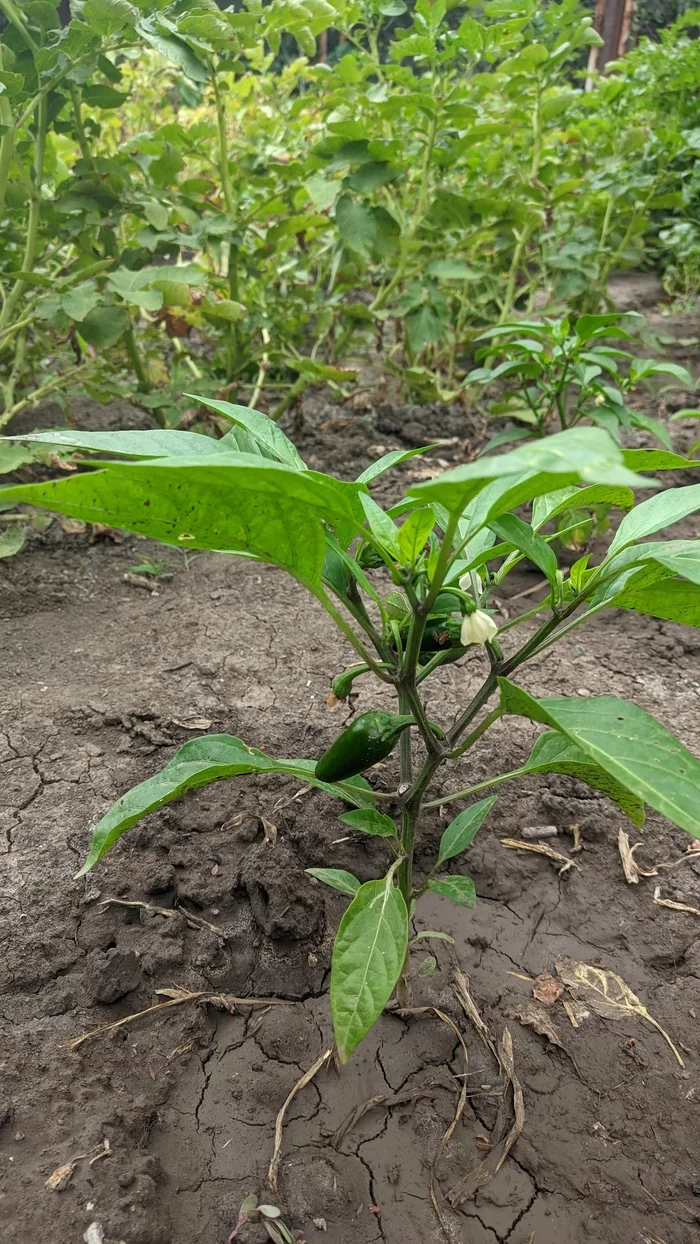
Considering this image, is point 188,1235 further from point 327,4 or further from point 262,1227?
point 327,4

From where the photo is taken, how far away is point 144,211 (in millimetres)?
2020

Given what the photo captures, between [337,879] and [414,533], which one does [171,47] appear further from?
[337,879]

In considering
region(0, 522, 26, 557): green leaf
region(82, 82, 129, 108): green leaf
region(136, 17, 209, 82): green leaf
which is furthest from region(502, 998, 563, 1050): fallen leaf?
region(82, 82, 129, 108): green leaf

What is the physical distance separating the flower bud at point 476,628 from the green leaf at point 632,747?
0.18 feet

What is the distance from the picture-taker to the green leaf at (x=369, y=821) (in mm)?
970

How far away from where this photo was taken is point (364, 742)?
81cm

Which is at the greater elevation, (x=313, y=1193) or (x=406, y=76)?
(x=406, y=76)

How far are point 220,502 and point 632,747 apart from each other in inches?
16.4

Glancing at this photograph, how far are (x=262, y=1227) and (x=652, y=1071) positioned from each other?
1.78ft

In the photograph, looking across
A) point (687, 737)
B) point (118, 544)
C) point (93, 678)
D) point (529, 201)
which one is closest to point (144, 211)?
point (118, 544)

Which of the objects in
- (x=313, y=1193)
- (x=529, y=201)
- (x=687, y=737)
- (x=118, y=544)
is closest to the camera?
(x=313, y=1193)

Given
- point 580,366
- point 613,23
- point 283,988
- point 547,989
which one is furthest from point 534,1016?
point 613,23

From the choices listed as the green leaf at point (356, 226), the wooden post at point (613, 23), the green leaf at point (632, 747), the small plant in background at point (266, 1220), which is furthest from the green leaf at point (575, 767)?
the wooden post at point (613, 23)

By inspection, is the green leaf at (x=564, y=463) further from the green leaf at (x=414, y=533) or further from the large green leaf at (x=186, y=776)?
the large green leaf at (x=186, y=776)
